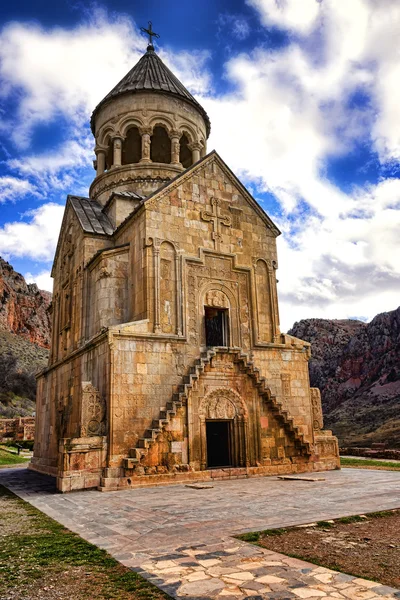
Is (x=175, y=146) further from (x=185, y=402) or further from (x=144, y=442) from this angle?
(x=144, y=442)

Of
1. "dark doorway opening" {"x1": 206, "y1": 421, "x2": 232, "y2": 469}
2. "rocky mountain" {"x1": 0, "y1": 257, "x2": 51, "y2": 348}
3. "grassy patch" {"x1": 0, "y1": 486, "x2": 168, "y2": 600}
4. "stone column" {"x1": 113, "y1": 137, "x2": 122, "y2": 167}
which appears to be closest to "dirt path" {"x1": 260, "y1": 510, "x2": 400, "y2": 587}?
"grassy patch" {"x1": 0, "y1": 486, "x2": 168, "y2": 600}

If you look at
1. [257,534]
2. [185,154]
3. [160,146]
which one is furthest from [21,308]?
[257,534]

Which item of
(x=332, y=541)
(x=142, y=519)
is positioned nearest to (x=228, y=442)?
(x=142, y=519)

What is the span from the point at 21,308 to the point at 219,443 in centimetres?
8822

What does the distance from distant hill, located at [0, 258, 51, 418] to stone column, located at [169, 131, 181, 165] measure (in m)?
40.4

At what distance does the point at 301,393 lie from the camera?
60.8ft

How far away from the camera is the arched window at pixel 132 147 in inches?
967

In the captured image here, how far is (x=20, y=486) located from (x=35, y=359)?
6042 centimetres

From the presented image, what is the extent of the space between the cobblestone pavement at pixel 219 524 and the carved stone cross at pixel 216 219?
871 centimetres

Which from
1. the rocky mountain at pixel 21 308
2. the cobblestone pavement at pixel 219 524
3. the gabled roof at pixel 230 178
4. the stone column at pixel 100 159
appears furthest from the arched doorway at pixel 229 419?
the rocky mountain at pixel 21 308

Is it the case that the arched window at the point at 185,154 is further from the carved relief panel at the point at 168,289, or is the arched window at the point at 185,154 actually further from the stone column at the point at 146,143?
the carved relief panel at the point at 168,289

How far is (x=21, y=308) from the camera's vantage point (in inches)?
3851

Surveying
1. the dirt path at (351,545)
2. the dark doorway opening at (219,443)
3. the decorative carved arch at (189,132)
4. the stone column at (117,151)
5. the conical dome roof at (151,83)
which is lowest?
the dirt path at (351,545)

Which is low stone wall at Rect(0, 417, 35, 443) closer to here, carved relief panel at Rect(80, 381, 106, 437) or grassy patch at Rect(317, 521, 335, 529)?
carved relief panel at Rect(80, 381, 106, 437)
